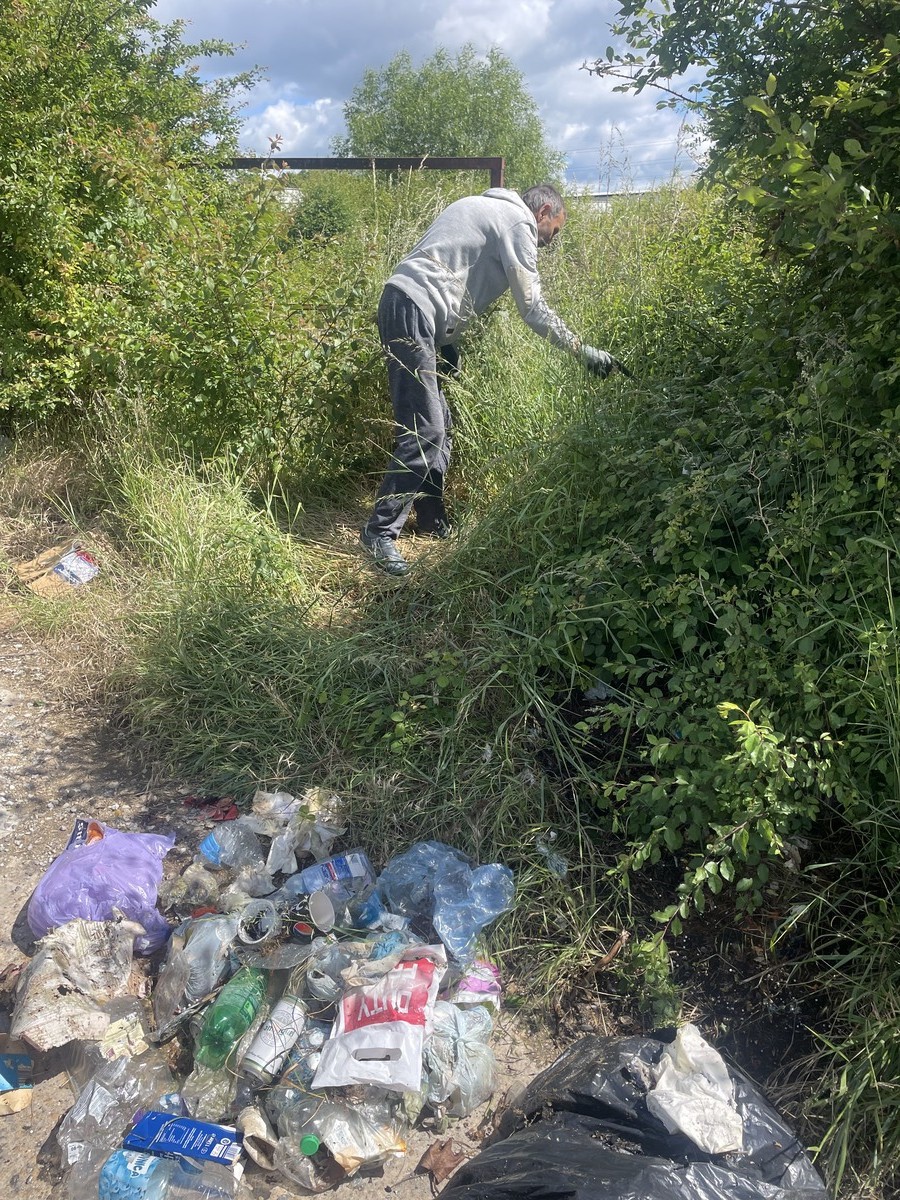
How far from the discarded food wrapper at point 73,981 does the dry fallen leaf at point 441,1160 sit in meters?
0.84

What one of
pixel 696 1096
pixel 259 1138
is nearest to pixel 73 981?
pixel 259 1138

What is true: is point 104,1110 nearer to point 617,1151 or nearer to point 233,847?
point 233,847

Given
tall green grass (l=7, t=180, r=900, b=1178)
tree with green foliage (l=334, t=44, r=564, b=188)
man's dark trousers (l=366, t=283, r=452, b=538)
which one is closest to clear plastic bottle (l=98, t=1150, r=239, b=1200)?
tall green grass (l=7, t=180, r=900, b=1178)

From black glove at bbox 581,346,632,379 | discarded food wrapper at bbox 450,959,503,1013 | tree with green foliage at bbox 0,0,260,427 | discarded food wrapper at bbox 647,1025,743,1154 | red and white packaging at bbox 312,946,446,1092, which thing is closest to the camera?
discarded food wrapper at bbox 647,1025,743,1154

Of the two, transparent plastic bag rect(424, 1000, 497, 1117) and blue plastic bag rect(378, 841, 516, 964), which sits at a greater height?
blue plastic bag rect(378, 841, 516, 964)

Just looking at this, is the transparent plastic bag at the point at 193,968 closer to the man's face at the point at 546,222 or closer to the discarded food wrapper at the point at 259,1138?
the discarded food wrapper at the point at 259,1138

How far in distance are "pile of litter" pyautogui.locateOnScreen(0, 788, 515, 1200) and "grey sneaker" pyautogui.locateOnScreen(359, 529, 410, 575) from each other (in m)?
1.24

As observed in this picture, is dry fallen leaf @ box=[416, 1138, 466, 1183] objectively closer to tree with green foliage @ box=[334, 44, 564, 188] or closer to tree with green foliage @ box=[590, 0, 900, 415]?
tree with green foliage @ box=[590, 0, 900, 415]

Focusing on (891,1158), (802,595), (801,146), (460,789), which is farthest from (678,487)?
(891,1158)

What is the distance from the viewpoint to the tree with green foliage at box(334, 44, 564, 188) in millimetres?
16578

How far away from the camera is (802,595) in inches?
84.4

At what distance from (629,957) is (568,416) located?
211 cm

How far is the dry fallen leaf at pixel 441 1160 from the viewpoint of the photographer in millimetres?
1822

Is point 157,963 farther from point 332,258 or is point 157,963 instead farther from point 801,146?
point 332,258
